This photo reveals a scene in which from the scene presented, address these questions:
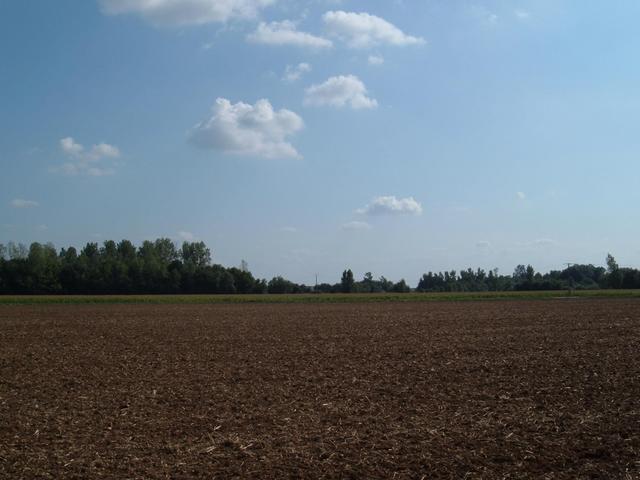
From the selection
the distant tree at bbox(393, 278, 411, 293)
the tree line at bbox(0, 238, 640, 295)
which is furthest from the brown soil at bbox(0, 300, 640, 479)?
the distant tree at bbox(393, 278, 411, 293)

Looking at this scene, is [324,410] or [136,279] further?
[136,279]

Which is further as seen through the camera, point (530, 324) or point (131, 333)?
point (530, 324)

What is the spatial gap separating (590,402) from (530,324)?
69.1 feet

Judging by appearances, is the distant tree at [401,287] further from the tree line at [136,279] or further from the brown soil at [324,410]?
the brown soil at [324,410]

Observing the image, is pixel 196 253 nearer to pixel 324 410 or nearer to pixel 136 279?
pixel 136 279

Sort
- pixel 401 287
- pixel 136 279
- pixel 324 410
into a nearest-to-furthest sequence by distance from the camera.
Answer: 1. pixel 324 410
2. pixel 136 279
3. pixel 401 287

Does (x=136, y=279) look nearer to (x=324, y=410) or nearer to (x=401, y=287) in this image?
(x=401, y=287)

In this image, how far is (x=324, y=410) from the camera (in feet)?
37.4

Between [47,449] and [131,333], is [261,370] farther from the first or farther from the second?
[131,333]

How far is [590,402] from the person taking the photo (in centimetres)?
1191

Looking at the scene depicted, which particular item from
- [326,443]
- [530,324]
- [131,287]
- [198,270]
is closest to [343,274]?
[198,270]

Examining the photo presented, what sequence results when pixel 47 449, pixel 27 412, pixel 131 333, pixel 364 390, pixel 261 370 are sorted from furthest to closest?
pixel 131 333 → pixel 261 370 → pixel 364 390 → pixel 27 412 → pixel 47 449

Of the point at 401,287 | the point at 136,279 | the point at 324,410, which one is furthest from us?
the point at 401,287

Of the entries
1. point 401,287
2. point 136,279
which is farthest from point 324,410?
point 401,287
